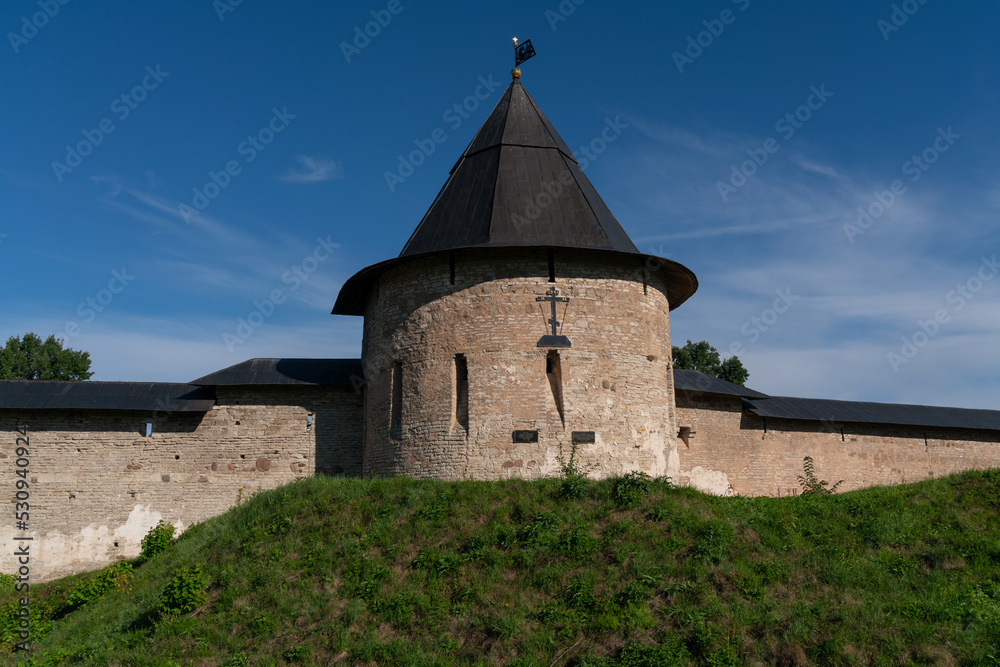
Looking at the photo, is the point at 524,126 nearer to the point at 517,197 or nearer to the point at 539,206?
the point at 517,197

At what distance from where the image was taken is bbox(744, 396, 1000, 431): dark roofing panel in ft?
51.7

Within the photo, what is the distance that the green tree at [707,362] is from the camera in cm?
2869

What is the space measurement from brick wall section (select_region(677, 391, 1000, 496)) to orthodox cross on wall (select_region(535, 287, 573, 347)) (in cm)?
408

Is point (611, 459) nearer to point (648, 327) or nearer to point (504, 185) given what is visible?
point (648, 327)

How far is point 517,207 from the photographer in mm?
12797

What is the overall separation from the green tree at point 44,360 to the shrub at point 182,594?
19379 millimetres

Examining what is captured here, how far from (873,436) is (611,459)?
7823mm

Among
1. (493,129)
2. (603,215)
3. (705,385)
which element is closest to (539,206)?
(603,215)

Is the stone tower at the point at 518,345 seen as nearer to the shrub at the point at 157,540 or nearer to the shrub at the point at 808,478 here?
the shrub at the point at 157,540

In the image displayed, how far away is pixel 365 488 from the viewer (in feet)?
35.9

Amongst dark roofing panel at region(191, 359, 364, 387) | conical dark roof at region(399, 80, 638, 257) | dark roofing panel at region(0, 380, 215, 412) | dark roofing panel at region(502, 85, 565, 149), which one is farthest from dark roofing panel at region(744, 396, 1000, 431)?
dark roofing panel at region(0, 380, 215, 412)

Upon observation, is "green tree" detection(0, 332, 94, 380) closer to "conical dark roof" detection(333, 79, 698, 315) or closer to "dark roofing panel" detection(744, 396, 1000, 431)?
"conical dark roof" detection(333, 79, 698, 315)

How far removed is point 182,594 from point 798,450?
11676 mm

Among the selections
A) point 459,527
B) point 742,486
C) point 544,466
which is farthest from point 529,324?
point 742,486
